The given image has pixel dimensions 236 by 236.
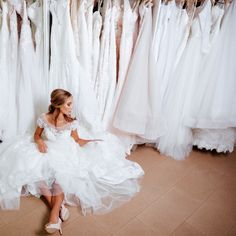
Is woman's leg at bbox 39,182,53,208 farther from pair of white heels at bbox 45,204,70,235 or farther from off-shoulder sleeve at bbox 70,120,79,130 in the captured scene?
off-shoulder sleeve at bbox 70,120,79,130

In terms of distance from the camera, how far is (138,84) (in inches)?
57.4

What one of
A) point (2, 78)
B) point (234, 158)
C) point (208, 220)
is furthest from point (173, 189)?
point (2, 78)

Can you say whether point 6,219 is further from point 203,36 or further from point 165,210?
point 203,36

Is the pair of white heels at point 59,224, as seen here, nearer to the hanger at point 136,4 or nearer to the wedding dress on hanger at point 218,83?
the wedding dress on hanger at point 218,83

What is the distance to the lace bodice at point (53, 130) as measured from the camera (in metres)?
1.32

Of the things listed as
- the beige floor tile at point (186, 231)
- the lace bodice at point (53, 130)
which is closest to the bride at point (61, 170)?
the lace bodice at point (53, 130)

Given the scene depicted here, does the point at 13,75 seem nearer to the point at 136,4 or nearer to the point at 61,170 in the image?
the point at 61,170

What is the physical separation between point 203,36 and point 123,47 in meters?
0.53

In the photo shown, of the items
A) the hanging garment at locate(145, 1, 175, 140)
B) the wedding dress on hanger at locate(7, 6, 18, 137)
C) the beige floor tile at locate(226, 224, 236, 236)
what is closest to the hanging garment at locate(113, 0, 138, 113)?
the hanging garment at locate(145, 1, 175, 140)

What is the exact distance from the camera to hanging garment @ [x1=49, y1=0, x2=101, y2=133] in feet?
4.20

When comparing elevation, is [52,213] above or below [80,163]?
below

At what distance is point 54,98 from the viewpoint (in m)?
1.26

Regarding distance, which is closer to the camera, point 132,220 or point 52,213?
point 52,213

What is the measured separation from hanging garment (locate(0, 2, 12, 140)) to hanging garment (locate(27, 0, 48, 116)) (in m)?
0.14
